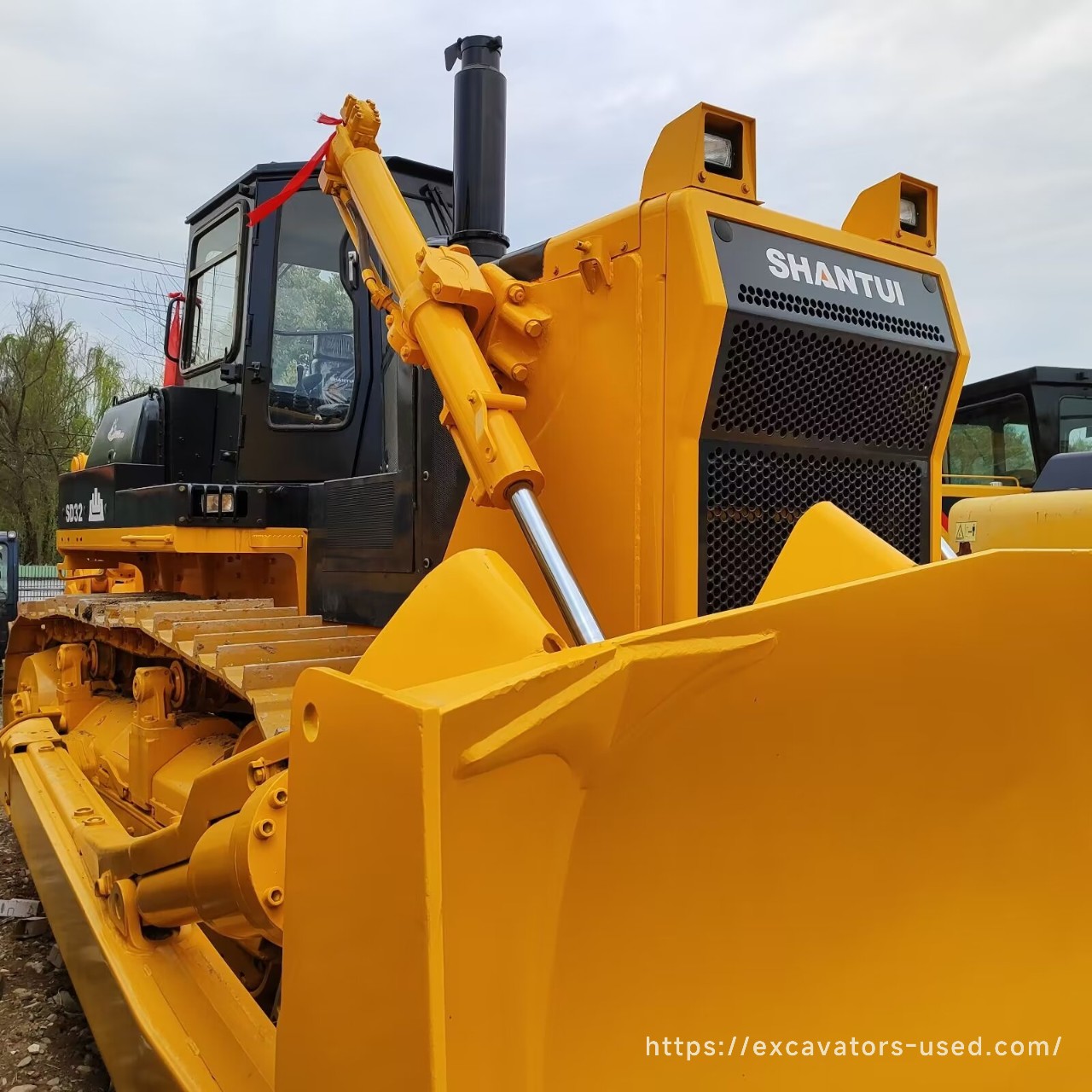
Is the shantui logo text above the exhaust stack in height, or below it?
below

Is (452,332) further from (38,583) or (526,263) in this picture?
(38,583)

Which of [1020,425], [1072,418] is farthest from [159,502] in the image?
[1072,418]

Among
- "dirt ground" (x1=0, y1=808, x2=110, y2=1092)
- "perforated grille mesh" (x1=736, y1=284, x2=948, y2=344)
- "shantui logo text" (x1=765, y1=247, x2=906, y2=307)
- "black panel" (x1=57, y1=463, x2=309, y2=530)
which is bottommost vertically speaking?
"dirt ground" (x1=0, y1=808, x2=110, y2=1092)

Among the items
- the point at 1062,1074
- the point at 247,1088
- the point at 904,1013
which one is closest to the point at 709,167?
the point at 904,1013

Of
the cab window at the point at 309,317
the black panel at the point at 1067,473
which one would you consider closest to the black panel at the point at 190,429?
the cab window at the point at 309,317

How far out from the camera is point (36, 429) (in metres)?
19.6


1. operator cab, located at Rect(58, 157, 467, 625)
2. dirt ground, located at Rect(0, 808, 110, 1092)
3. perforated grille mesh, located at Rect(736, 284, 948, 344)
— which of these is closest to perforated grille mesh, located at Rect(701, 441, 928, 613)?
perforated grille mesh, located at Rect(736, 284, 948, 344)

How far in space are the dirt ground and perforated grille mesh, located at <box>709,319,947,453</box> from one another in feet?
8.37

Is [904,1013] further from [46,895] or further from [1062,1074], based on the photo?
[46,895]

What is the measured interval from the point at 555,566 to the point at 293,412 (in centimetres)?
221

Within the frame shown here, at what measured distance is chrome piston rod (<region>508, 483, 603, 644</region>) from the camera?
5.74ft

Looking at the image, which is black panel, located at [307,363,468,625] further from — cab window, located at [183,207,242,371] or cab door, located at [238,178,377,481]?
cab window, located at [183,207,242,371]

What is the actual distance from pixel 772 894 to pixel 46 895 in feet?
8.88

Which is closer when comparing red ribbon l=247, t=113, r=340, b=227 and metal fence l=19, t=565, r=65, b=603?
red ribbon l=247, t=113, r=340, b=227
